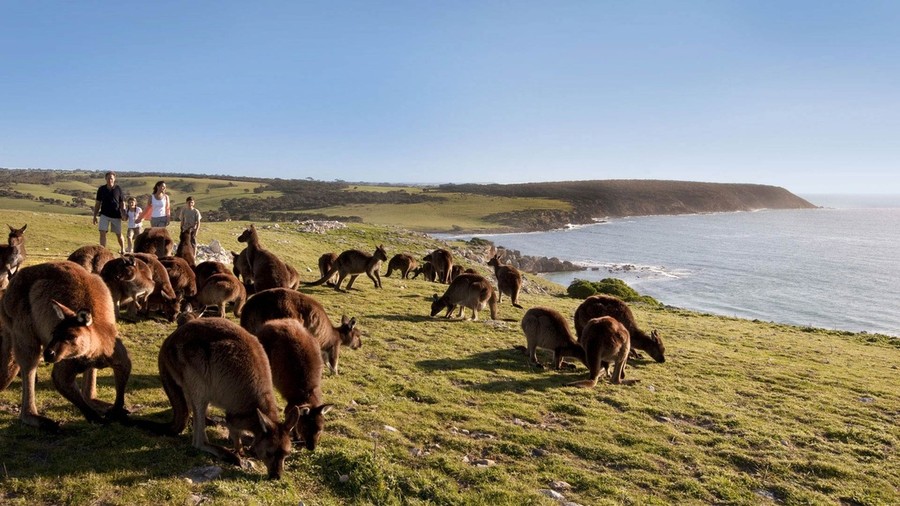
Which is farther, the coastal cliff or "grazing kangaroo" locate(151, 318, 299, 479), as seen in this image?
the coastal cliff

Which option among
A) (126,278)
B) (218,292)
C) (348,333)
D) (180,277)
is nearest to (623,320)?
(348,333)

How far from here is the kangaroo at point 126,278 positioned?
965 cm

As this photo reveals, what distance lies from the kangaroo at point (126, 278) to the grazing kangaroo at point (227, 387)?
4.84 m

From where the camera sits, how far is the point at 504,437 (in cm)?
744

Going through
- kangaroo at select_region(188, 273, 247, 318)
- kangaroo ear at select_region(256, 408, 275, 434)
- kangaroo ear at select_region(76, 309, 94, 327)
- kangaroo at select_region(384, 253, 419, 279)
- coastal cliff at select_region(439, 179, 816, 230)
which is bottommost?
kangaroo at select_region(384, 253, 419, 279)

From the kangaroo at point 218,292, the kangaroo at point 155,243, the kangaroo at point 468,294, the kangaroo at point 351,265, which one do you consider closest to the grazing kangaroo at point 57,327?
the kangaroo at point 218,292

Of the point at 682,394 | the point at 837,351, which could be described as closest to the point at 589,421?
the point at 682,394

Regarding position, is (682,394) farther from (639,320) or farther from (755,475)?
(639,320)

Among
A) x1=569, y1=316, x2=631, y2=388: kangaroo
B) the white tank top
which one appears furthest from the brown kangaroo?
A: x1=569, y1=316, x2=631, y2=388: kangaroo

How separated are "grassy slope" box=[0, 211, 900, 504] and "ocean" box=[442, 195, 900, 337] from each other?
28.2 meters

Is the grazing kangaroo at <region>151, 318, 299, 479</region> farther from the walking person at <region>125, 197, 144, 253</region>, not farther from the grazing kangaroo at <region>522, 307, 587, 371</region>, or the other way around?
the walking person at <region>125, 197, 144, 253</region>

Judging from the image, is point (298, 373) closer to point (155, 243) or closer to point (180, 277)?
point (180, 277)

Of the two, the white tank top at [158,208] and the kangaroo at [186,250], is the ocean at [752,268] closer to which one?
the kangaroo at [186,250]

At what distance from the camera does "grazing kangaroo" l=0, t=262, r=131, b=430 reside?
5.58 m
